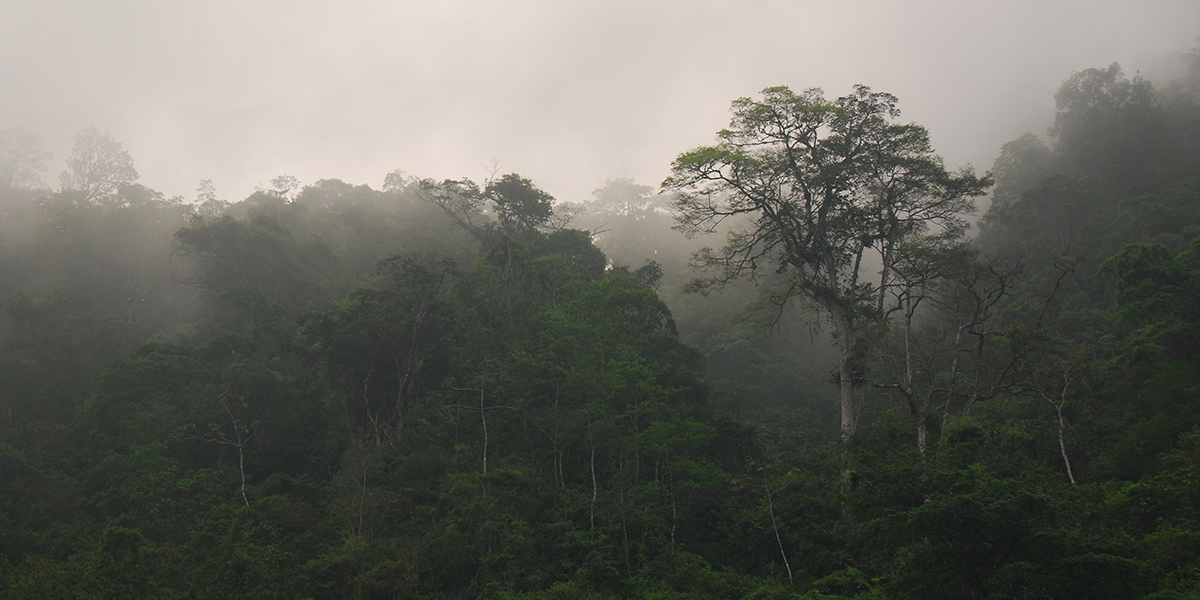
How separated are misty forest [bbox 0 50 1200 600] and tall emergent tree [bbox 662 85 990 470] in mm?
72

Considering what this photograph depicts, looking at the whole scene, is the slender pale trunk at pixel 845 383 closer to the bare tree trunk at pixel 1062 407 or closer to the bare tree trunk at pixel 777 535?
the bare tree trunk at pixel 777 535

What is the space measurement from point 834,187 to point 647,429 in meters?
6.94

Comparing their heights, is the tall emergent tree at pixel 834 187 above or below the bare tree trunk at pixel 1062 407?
above

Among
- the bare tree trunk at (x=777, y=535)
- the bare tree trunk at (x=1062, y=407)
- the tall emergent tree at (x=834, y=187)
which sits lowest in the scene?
the bare tree trunk at (x=777, y=535)

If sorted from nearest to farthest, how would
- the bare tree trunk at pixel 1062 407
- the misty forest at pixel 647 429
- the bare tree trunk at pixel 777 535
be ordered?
the misty forest at pixel 647 429
the bare tree trunk at pixel 1062 407
the bare tree trunk at pixel 777 535

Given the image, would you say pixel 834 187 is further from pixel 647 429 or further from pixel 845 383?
pixel 647 429

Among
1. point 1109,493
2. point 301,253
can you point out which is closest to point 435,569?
point 1109,493

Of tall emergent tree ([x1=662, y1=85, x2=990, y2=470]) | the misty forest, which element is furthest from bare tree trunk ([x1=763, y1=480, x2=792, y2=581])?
tall emergent tree ([x1=662, y1=85, x2=990, y2=470])

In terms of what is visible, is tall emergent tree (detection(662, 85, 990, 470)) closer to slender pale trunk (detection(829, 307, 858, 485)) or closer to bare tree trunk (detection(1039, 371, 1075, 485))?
slender pale trunk (detection(829, 307, 858, 485))

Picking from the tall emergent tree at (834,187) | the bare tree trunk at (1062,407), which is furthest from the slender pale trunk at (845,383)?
the bare tree trunk at (1062,407)

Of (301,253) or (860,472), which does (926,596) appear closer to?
(860,472)

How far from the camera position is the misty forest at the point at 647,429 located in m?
9.45

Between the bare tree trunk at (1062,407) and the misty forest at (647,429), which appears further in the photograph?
the bare tree trunk at (1062,407)

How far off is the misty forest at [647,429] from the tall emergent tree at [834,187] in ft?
0.24
